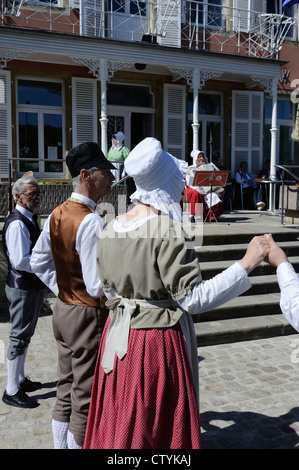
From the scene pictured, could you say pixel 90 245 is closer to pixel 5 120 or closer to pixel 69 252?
pixel 69 252

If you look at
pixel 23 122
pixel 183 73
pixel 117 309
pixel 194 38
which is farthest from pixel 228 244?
pixel 194 38

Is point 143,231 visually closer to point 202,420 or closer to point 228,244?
point 202,420

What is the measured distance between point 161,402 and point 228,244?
5120mm

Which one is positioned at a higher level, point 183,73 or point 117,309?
point 183,73

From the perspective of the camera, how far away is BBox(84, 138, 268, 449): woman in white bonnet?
184cm

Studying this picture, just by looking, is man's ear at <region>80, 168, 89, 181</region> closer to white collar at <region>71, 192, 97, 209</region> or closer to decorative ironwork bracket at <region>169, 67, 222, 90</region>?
white collar at <region>71, 192, 97, 209</region>

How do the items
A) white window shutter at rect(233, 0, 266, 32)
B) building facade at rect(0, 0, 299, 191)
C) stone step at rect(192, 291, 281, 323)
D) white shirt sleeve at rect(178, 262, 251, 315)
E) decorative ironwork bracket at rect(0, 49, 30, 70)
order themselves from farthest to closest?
1. white window shutter at rect(233, 0, 266, 32)
2. building facade at rect(0, 0, 299, 191)
3. decorative ironwork bracket at rect(0, 49, 30, 70)
4. stone step at rect(192, 291, 281, 323)
5. white shirt sleeve at rect(178, 262, 251, 315)

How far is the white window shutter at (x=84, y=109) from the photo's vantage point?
12.1 meters

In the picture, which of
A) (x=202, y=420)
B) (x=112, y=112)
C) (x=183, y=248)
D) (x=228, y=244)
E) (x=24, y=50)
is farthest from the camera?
(x=112, y=112)

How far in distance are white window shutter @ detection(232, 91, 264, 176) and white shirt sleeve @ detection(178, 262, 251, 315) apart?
1216 centimetres

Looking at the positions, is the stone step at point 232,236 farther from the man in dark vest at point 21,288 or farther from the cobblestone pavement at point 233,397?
the man in dark vest at point 21,288

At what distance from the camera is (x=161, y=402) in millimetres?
1888

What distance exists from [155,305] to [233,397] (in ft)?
6.68
